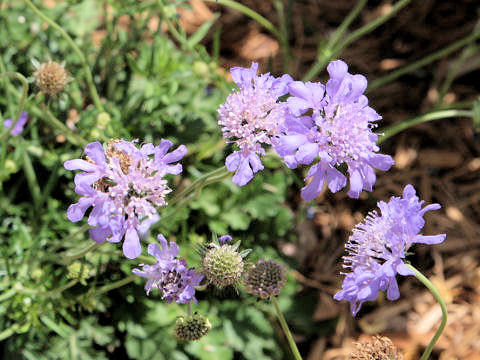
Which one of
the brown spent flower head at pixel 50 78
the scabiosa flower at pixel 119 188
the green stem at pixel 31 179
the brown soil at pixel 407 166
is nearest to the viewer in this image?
the scabiosa flower at pixel 119 188

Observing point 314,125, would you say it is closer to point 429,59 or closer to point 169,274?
point 169,274

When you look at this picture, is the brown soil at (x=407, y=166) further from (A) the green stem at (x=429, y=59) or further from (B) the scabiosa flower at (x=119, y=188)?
(B) the scabiosa flower at (x=119, y=188)

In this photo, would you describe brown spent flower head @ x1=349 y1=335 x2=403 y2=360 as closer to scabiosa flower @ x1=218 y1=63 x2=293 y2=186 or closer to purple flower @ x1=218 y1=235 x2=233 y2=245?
purple flower @ x1=218 y1=235 x2=233 y2=245

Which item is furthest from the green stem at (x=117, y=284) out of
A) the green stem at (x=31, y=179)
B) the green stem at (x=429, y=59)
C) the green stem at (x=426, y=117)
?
the green stem at (x=429, y=59)

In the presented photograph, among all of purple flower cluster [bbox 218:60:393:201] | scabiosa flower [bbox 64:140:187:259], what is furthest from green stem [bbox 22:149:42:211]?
purple flower cluster [bbox 218:60:393:201]

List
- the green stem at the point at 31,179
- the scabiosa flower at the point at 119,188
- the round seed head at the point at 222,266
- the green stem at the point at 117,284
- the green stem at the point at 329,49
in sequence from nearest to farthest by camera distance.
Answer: the scabiosa flower at the point at 119,188, the round seed head at the point at 222,266, the green stem at the point at 117,284, the green stem at the point at 31,179, the green stem at the point at 329,49
